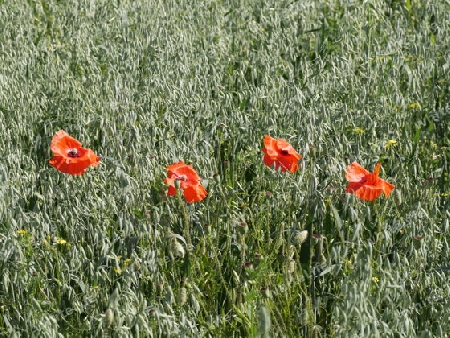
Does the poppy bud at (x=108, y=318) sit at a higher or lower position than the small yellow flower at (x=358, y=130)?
lower

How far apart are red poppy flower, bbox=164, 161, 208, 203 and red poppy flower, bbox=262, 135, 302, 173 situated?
0.22 m

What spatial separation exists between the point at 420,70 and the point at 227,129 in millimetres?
920

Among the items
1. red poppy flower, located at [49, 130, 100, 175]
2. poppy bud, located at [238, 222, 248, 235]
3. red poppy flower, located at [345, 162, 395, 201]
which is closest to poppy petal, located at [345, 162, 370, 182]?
red poppy flower, located at [345, 162, 395, 201]

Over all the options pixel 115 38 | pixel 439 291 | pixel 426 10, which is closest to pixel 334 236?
pixel 439 291

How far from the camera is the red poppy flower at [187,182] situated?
99.3 inches

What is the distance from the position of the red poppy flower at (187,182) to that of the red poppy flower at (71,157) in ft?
0.83

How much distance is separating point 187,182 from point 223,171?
35.3 inches

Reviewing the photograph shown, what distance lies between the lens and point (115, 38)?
450cm

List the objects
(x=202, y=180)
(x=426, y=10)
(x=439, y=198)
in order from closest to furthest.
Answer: (x=202, y=180), (x=439, y=198), (x=426, y=10)

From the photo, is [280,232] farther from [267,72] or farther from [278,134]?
[267,72]

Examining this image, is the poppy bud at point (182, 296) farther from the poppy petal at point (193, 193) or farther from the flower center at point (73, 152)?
the flower center at point (73, 152)

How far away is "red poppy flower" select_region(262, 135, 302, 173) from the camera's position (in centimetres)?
264

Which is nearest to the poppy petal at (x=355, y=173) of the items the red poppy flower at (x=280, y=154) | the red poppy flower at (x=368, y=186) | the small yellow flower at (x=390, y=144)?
the red poppy flower at (x=368, y=186)

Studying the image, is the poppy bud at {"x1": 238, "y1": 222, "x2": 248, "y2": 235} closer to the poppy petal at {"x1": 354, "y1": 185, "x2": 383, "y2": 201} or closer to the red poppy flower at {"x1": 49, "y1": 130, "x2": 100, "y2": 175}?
the poppy petal at {"x1": 354, "y1": 185, "x2": 383, "y2": 201}
